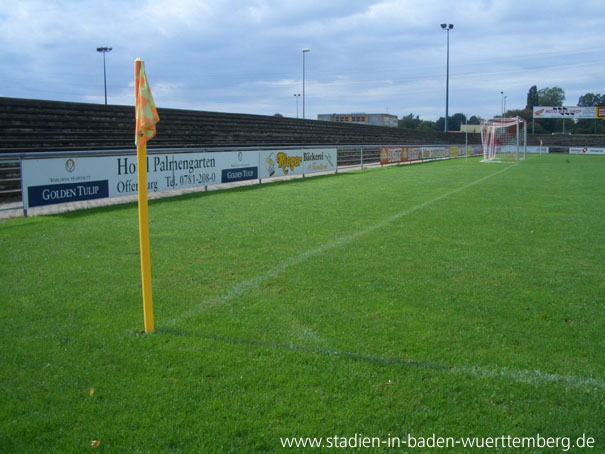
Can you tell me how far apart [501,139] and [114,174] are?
41.0m

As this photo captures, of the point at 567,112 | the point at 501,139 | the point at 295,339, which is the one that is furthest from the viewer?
Answer: the point at 567,112

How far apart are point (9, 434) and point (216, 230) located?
20.6 ft

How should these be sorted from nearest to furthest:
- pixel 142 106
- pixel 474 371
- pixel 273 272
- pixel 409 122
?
pixel 474 371
pixel 142 106
pixel 273 272
pixel 409 122

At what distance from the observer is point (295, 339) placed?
4074mm

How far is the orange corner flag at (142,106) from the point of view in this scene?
3.94m

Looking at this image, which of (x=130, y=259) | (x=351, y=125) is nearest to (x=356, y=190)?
(x=130, y=259)

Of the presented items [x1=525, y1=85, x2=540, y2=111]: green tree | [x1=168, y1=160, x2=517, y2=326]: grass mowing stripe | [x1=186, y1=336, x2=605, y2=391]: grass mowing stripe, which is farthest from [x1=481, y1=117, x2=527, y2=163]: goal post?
[x1=525, y1=85, x2=540, y2=111]: green tree

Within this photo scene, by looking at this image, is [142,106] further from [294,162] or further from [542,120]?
[542,120]

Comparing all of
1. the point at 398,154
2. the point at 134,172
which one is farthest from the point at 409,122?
the point at 134,172

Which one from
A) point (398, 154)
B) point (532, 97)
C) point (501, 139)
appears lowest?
point (398, 154)

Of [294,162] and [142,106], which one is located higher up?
[142,106]

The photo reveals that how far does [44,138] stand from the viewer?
17.2 meters

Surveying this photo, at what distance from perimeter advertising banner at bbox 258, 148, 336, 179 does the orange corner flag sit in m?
14.8

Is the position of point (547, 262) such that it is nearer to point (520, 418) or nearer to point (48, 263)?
point (520, 418)
